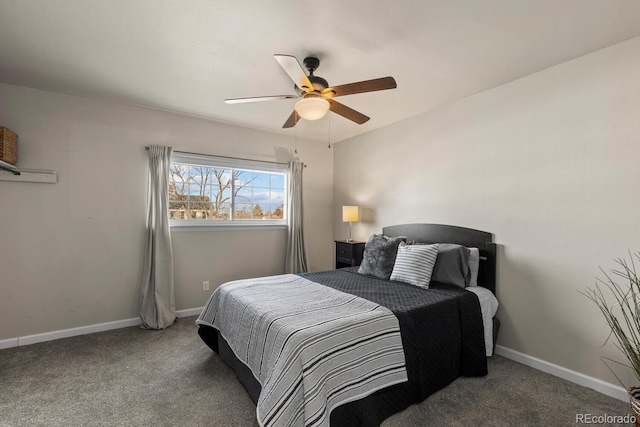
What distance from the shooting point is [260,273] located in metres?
4.16

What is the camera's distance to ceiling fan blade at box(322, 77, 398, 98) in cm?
192

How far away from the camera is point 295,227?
4305 mm

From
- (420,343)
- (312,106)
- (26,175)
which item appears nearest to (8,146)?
(26,175)

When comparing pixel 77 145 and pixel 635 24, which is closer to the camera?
pixel 635 24

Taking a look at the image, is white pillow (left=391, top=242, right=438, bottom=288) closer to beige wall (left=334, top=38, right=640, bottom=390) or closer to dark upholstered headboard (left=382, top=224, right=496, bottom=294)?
dark upholstered headboard (left=382, top=224, right=496, bottom=294)

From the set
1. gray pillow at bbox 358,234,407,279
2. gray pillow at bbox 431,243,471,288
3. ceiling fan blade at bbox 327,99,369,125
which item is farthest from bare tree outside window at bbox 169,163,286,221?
gray pillow at bbox 431,243,471,288

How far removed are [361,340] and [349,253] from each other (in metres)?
2.33

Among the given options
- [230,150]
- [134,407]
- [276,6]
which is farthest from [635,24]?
[134,407]

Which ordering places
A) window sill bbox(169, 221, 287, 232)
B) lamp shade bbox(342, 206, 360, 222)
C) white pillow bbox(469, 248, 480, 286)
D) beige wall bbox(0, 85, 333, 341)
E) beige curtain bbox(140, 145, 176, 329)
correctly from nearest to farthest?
1. white pillow bbox(469, 248, 480, 286)
2. beige wall bbox(0, 85, 333, 341)
3. beige curtain bbox(140, 145, 176, 329)
4. window sill bbox(169, 221, 287, 232)
5. lamp shade bbox(342, 206, 360, 222)

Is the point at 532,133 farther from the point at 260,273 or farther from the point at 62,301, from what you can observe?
the point at 62,301

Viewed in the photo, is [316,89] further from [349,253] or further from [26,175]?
[26,175]

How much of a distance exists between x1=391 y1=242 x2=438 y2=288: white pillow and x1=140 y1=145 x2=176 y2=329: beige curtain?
253cm

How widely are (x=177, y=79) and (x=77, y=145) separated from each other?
4.54ft

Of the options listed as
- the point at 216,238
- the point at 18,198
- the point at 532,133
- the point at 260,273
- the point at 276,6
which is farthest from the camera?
the point at 260,273
